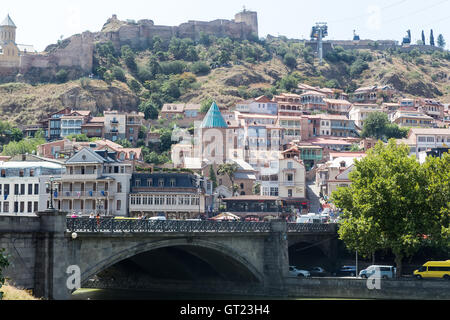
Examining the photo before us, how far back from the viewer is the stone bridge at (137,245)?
39500mm

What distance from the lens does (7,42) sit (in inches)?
7195

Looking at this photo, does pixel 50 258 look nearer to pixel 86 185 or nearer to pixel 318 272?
pixel 318 272

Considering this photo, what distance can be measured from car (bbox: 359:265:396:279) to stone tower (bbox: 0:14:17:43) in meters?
142

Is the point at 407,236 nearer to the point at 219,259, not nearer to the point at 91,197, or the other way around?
the point at 219,259

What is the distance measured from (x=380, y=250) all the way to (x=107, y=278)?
22.6 m

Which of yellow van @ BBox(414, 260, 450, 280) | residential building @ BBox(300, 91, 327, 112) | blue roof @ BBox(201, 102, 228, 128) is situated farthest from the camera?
residential building @ BBox(300, 91, 327, 112)

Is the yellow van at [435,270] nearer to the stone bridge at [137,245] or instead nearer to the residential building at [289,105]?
the stone bridge at [137,245]

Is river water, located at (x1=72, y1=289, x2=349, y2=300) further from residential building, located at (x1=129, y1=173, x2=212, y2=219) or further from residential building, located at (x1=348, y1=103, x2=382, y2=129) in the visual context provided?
residential building, located at (x1=348, y1=103, x2=382, y2=129)

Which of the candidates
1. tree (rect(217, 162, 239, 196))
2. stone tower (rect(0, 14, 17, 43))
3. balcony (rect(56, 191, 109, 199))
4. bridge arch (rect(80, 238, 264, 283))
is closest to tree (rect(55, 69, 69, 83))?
stone tower (rect(0, 14, 17, 43))

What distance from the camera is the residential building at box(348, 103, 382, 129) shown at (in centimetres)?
16225

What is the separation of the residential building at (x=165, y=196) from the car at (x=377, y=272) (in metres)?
28.8

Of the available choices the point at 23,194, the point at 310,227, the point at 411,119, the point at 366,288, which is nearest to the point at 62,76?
the point at 411,119

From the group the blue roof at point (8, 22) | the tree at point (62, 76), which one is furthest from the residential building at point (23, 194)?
the blue roof at point (8, 22)
